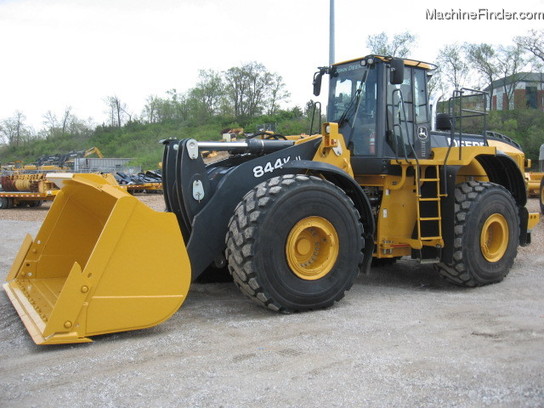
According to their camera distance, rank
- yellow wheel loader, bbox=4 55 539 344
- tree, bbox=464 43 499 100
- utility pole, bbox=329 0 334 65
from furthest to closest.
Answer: tree, bbox=464 43 499 100, utility pole, bbox=329 0 334 65, yellow wheel loader, bbox=4 55 539 344

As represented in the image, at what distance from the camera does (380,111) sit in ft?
19.7

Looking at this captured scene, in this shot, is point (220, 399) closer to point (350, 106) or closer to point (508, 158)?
point (350, 106)

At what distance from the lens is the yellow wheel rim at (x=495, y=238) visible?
6484 millimetres

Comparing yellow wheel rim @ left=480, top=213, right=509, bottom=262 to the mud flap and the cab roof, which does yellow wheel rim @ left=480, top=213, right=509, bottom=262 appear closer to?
the cab roof

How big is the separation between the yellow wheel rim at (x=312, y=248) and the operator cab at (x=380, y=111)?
1.27m

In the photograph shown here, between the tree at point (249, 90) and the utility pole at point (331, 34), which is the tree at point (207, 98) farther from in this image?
the utility pole at point (331, 34)

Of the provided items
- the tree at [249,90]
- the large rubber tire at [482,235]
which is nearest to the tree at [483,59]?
the tree at [249,90]

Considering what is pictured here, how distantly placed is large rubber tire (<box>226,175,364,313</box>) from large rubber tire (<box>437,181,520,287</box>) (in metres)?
1.54

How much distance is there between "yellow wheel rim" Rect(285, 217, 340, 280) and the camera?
4.92 meters

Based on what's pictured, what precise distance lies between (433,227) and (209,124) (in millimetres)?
43542

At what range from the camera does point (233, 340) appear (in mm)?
4207

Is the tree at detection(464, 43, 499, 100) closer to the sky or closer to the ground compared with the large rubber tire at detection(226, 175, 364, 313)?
closer to the sky

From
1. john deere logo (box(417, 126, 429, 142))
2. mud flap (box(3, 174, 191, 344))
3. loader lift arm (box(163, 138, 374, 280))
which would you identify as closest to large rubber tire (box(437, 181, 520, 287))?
john deere logo (box(417, 126, 429, 142))

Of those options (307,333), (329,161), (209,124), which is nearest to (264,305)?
(307,333)
